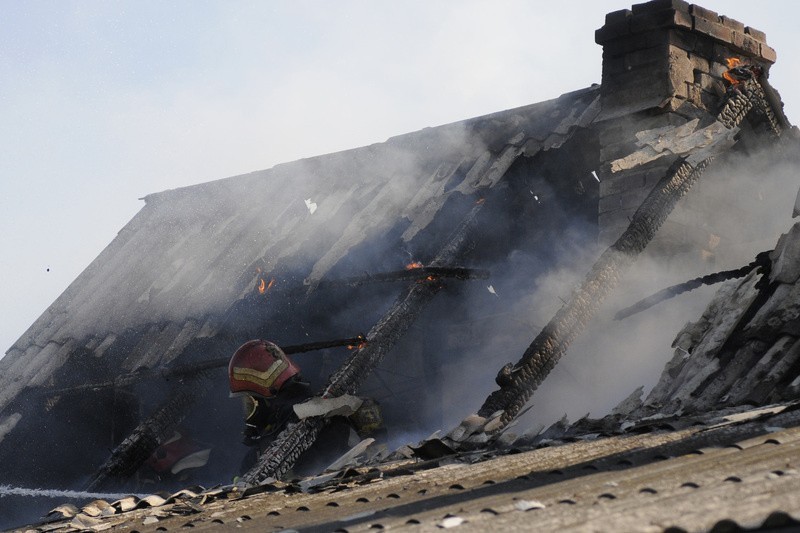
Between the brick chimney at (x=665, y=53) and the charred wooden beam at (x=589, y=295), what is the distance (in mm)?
1062

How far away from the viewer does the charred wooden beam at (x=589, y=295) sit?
34.1 feet

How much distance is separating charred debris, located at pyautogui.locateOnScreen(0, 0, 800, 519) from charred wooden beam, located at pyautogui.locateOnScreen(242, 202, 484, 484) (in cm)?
2

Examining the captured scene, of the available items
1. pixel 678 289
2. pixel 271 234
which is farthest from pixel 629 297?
pixel 271 234

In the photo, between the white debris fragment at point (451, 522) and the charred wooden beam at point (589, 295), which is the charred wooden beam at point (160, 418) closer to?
the charred wooden beam at point (589, 295)

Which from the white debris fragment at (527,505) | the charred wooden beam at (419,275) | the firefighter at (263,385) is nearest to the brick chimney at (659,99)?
the charred wooden beam at (419,275)

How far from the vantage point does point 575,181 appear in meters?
13.3

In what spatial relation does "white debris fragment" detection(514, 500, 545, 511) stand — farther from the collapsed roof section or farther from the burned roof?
the collapsed roof section

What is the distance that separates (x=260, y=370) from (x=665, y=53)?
17.8 feet

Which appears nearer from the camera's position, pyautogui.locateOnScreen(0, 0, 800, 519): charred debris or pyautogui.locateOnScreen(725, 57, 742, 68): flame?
pyautogui.locateOnScreen(0, 0, 800, 519): charred debris

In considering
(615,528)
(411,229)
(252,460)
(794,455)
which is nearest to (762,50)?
(411,229)

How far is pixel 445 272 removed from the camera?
1247 centimetres

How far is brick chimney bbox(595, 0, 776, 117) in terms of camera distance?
12.2m

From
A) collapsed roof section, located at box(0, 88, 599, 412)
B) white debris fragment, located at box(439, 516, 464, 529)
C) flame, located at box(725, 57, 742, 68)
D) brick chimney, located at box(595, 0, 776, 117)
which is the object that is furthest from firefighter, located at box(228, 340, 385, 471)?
white debris fragment, located at box(439, 516, 464, 529)

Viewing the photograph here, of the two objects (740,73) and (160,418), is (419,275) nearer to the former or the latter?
(160,418)
